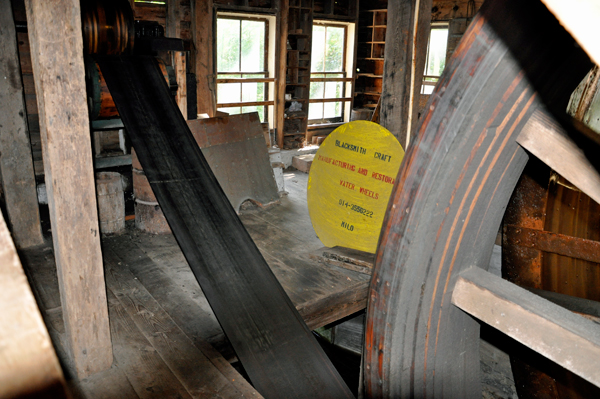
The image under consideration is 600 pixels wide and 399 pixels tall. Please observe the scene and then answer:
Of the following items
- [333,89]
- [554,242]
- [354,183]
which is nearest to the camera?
[554,242]

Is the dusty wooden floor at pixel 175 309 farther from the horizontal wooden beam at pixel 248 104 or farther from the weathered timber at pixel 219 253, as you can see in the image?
the horizontal wooden beam at pixel 248 104

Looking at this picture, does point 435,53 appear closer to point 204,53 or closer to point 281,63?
point 281,63

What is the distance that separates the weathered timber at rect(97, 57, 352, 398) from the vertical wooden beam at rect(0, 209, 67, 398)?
1903mm

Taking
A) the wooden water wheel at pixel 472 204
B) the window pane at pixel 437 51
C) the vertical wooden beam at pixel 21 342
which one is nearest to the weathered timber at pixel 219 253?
the wooden water wheel at pixel 472 204

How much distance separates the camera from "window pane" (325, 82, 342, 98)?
8.52 metres

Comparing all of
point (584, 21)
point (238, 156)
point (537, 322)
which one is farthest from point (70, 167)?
point (238, 156)

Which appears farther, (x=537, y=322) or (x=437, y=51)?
(x=437, y=51)

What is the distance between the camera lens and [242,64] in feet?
23.2

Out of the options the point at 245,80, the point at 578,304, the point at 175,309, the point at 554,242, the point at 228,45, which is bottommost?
the point at 175,309

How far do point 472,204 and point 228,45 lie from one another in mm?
6457

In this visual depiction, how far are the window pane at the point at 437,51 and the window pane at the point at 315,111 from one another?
2183 mm

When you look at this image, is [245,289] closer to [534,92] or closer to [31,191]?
[534,92]

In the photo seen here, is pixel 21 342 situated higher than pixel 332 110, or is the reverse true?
pixel 21 342

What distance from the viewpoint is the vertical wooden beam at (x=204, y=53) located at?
6152 mm
